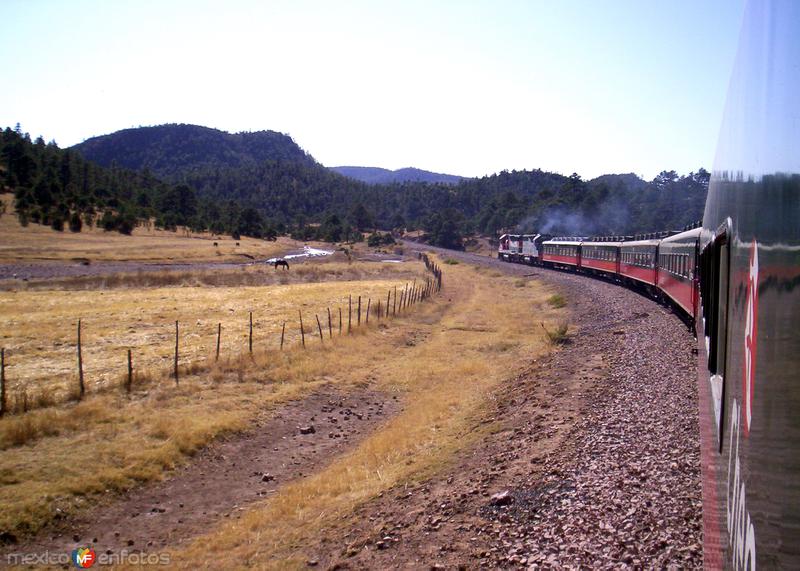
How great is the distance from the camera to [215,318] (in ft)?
112

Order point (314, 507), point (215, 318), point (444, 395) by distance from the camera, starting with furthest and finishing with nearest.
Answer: point (215, 318) < point (444, 395) < point (314, 507)

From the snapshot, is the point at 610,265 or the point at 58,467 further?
the point at 610,265

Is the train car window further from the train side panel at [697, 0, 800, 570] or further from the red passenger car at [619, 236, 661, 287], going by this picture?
the red passenger car at [619, 236, 661, 287]

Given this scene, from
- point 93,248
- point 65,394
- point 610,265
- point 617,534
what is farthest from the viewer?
point 93,248

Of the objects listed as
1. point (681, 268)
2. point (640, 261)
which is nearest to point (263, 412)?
point (681, 268)

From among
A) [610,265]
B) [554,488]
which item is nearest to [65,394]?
[554,488]

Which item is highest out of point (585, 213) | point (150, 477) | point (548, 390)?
point (585, 213)

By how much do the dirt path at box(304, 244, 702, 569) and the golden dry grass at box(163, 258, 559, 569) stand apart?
0.67m

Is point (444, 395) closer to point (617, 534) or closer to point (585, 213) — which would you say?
point (617, 534)

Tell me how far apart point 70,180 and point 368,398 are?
10197cm

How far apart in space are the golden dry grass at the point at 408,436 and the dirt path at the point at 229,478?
567 millimetres

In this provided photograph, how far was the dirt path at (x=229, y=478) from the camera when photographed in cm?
990

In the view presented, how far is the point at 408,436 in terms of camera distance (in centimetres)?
1433

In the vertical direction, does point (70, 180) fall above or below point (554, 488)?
above
